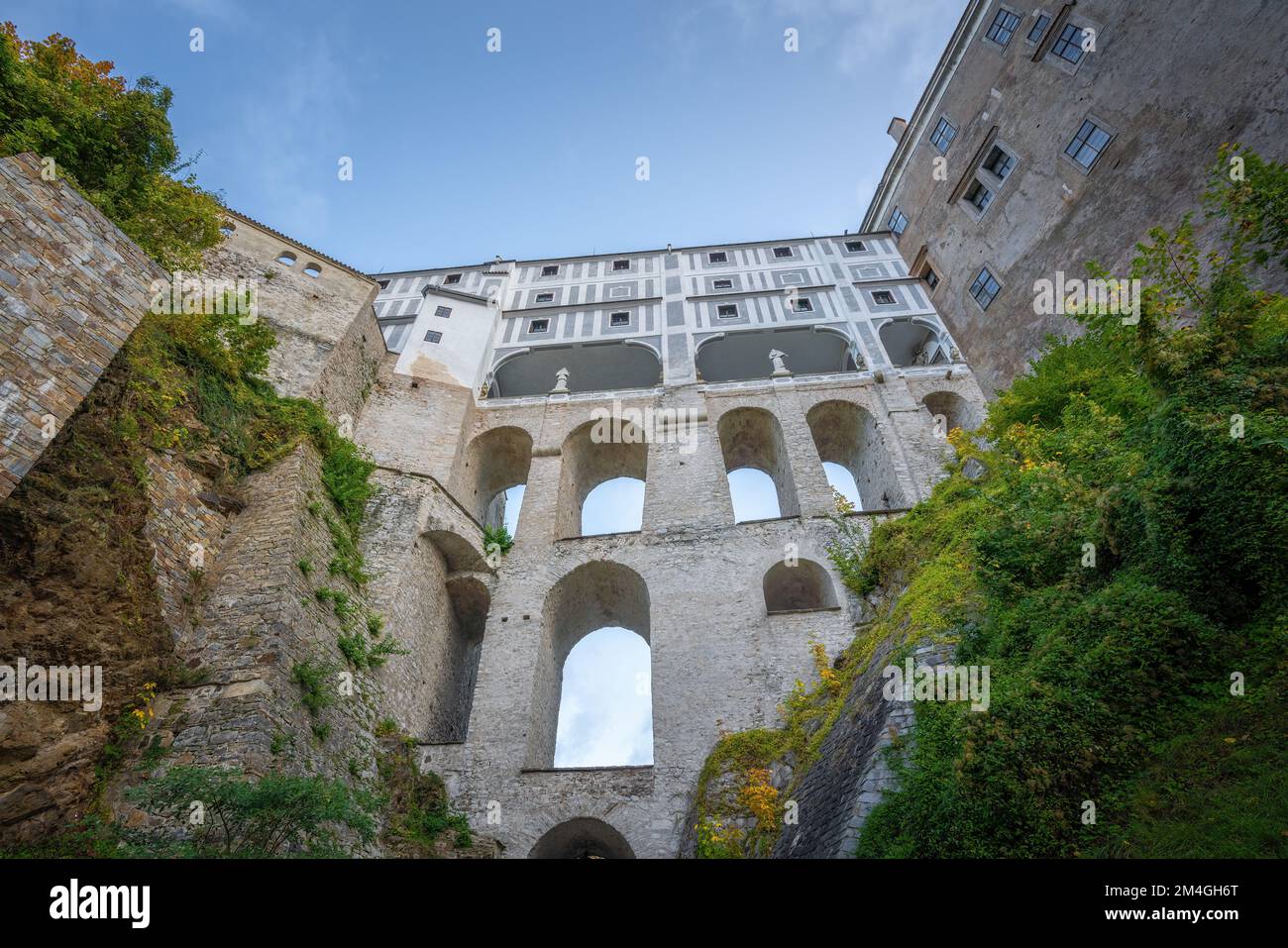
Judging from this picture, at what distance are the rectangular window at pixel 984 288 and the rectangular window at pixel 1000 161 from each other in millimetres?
3377

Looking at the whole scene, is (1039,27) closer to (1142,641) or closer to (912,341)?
(912,341)

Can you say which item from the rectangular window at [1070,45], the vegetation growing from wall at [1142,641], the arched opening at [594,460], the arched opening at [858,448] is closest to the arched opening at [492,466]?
the arched opening at [594,460]

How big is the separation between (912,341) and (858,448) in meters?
7.31

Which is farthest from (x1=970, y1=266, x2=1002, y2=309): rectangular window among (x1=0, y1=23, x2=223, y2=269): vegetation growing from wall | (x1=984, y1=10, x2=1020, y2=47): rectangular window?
(x1=0, y1=23, x2=223, y2=269): vegetation growing from wall

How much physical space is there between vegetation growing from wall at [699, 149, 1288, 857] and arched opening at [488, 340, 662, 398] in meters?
18.1

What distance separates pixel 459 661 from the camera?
17.6 m

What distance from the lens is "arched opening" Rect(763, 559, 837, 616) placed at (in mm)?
16672

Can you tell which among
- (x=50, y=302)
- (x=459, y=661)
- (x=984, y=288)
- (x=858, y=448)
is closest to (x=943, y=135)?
(x=984, y=288)

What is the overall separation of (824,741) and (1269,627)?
17.8 feet

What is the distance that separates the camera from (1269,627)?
5.76m

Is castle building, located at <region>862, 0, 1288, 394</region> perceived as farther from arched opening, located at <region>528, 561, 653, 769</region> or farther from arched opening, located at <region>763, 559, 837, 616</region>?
arched opening, located at <region>528, 561, 653, 769</region>
